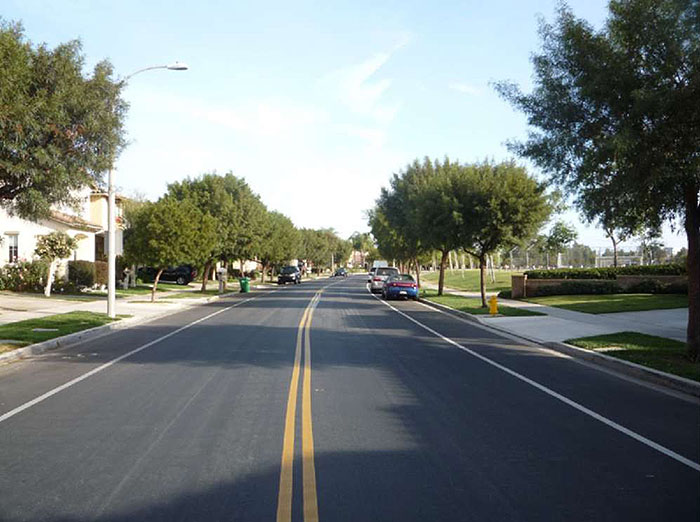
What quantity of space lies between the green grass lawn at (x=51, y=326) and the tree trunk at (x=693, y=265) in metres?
13.9

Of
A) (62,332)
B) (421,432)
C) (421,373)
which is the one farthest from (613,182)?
(62,332)

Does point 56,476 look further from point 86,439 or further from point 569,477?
point 569,477

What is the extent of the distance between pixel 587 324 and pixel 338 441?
48.8 ft

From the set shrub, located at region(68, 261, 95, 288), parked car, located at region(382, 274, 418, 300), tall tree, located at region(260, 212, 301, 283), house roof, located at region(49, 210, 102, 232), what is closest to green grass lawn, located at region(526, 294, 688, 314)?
parked car, located at region(382, 274, 418, 300)

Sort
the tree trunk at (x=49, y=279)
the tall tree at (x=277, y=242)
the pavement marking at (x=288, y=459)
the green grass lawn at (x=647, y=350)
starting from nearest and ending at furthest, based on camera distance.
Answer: the pavement marking at (x=288, y=459), the green grass lawn at (x=647, y=350), the tree trunk at (x=49, y=279), the tall tree at (x=277, y=242)

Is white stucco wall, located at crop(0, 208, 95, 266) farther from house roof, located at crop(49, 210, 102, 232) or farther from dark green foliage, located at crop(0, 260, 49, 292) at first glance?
dark green foliage, located at crop(0, 260, 49, 292)

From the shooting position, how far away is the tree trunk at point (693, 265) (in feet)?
38.1

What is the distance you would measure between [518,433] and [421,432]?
1080mm

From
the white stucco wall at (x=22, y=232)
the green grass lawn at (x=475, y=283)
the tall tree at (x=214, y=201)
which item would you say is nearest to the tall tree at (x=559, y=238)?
the green grass lawn at (x=475, y=283)

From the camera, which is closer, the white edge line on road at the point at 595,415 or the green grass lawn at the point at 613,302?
the white edge line on road at the point at 595,415

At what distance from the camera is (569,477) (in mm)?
5457

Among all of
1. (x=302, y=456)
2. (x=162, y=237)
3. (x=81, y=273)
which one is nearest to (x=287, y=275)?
(x=81, y=273)

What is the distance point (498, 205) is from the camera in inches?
1023

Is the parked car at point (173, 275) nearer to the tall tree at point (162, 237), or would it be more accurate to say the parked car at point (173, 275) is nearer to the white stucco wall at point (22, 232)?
the white stucco wall at point (22, 232)
